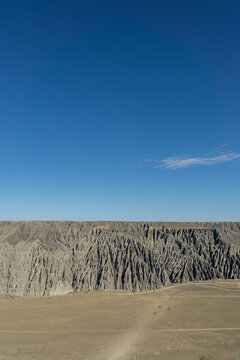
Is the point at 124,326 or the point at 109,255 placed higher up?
the point at 109,255

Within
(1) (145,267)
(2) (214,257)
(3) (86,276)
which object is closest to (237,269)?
(2) (214,257)

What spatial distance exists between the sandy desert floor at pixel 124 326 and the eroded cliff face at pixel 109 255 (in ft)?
23.8

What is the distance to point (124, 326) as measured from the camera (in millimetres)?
32219

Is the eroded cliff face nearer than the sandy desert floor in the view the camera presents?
No

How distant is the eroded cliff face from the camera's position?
56.8m

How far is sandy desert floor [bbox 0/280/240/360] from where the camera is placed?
2477 centimetres

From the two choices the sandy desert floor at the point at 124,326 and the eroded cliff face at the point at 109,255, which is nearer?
the sandy desert floor at the point at 124,326

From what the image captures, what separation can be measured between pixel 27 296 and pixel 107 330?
2703 centimetres

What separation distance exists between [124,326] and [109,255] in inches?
1228

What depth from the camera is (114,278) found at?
192 feet

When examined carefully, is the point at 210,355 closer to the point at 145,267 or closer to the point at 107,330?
the point at 107,330

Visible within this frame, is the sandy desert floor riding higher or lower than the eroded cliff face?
lower

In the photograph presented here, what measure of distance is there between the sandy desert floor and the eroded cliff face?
725 cm

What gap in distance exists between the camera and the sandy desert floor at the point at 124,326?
24.8 metres
